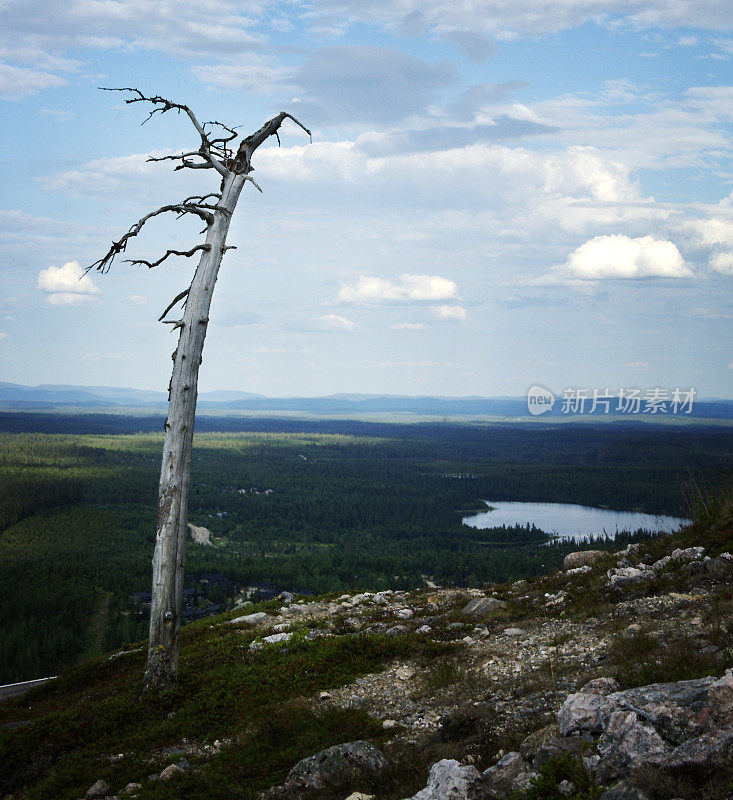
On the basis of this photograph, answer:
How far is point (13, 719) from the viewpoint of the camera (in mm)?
11781

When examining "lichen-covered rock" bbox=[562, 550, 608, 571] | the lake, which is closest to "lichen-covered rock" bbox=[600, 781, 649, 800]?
"lichen-covered rock" bbox=[562, 550, 608, 571]

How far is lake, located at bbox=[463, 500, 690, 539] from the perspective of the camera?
10569 centimetres

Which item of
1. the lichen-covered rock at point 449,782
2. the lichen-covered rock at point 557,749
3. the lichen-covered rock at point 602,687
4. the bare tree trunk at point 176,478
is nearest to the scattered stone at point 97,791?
the bare tree trunk at point 176,478

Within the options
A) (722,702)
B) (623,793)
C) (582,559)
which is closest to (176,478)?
(623,793)

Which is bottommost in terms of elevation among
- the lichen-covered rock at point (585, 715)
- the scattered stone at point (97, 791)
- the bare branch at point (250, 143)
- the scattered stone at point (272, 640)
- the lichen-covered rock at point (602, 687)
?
the scattered stone at point (272, 640)

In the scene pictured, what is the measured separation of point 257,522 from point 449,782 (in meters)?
118

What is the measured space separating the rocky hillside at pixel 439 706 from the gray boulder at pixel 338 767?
19 millimetres

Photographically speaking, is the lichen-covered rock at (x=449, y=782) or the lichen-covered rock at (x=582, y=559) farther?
the lichen-covered rock at (x=582, y=559)

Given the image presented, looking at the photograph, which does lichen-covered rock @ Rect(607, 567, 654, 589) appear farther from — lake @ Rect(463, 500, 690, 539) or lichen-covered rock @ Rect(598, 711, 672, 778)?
lake @ Rect(463, 500, 690, 539)

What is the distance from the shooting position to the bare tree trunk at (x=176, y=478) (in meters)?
10.7

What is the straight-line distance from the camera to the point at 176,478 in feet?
36.2

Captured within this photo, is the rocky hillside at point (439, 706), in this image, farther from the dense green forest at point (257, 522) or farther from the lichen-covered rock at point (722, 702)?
the dense green forest at point (257, 522)

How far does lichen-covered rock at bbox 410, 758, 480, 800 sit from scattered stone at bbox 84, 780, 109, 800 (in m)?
4.32

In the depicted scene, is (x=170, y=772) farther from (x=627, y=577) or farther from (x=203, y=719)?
(x=627, y=577)
